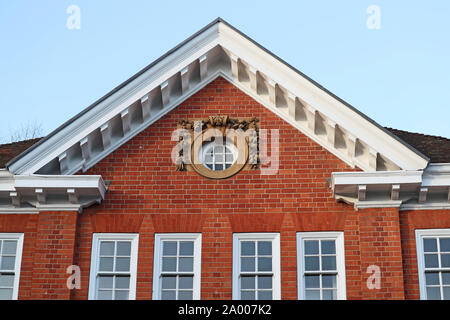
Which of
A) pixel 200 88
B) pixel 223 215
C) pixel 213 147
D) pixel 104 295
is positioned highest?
pixel 200 88

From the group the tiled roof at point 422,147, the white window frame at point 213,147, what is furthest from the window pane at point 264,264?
the tiled roof at point 422,147

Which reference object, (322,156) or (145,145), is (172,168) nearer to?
(145,145)

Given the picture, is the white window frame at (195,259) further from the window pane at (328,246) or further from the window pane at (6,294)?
the window pane at (6,294)

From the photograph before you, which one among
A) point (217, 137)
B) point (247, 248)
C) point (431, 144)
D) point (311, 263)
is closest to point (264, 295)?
point (247, 248)

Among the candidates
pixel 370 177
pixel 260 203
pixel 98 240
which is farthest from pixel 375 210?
pixel 98 240

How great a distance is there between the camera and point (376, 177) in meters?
18.9

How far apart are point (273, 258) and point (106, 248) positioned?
3.52 m

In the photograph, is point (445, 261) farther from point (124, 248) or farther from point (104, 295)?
point (104, 295)

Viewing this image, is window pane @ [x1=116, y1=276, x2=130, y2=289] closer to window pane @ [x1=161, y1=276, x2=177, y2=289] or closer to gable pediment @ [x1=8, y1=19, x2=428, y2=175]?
window pane @ [x1=161, y1=276, x2=177, y2=289]

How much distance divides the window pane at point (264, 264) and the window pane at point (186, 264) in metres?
1.41

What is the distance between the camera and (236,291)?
18.7m

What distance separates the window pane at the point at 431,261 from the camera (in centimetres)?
1889

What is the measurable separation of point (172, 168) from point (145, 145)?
2.81 feet

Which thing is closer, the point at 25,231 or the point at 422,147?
the point at 25,231
